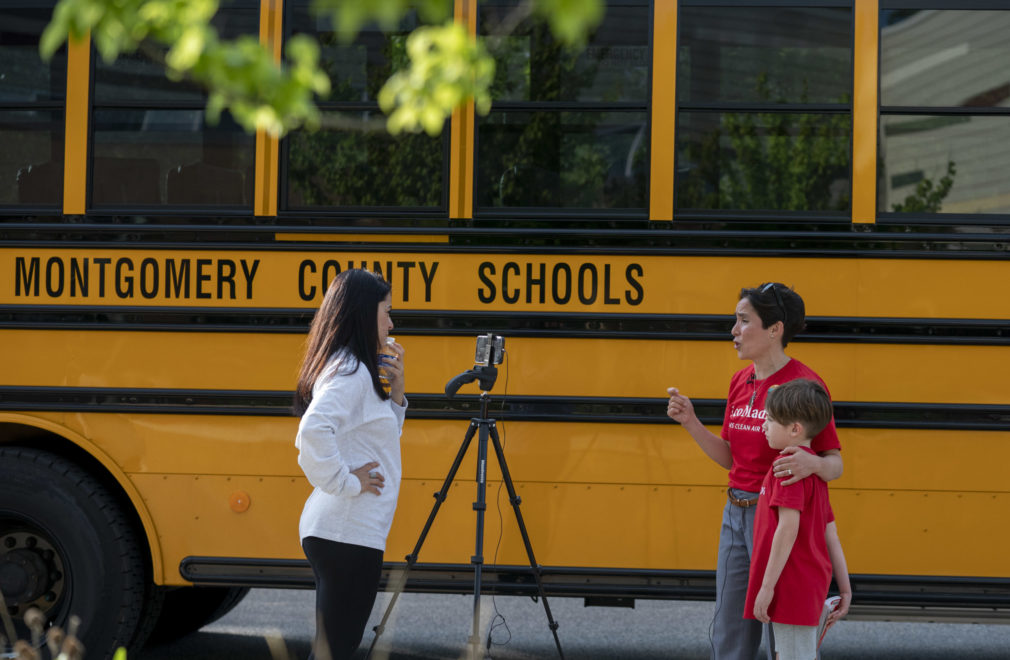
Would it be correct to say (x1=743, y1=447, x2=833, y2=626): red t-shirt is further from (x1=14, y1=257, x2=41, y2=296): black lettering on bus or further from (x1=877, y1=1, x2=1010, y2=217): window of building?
(x1=14, y1=257, x2=41, y2=296): black lettering on bus

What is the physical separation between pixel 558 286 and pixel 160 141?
1582mm

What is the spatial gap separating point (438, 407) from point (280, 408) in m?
0.58

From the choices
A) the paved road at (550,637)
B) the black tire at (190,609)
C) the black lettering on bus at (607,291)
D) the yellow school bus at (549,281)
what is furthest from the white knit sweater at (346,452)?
the black tire at (190,609)

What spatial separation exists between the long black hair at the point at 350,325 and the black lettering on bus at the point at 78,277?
1390 mm

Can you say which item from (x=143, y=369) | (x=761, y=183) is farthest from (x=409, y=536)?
(x=761, y=183)

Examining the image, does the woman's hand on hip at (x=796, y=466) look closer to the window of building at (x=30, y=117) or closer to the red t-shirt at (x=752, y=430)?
the red t-shirt at (x=752, y=430)

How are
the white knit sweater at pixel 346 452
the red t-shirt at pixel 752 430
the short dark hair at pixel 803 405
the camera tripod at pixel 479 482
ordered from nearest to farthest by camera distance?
the white knit sweater at pixel 346 452 → the short dark hair at pixel 803 405 → the red t-shirt at pixel 752 430 → the camera tripod at pixel 479 482

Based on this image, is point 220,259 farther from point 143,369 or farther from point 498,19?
point 498,19

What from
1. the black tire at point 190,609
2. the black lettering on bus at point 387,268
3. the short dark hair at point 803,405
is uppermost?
the black lettering on bus at point 387,268

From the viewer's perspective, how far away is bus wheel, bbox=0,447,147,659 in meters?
4.25

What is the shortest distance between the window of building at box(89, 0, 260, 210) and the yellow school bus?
1 centimetres

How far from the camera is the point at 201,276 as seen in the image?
427 cm

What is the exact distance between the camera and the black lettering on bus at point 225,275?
14.0ft

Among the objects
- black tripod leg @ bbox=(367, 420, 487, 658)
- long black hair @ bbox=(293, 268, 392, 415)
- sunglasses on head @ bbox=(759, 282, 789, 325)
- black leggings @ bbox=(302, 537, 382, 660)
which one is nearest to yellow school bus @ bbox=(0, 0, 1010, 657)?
black tripod leg @ bbox=(367, 420, 487, 658)
